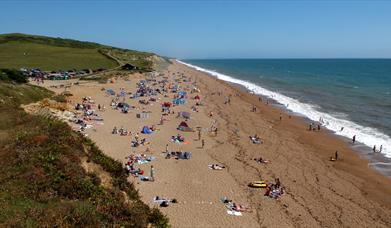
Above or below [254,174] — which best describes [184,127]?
above

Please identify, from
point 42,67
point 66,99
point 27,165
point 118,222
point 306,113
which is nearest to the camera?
point 118,222

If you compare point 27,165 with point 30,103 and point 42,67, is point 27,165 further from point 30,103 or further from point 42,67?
point 42,67

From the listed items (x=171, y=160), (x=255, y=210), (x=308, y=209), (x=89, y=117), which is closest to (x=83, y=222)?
(x=255, y=210)

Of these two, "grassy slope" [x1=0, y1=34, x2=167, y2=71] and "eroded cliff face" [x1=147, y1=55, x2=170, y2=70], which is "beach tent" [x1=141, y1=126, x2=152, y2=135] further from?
"eroded cliff face" [x1=147, y1=55, x2=170, y2=70]

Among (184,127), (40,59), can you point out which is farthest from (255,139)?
(40,59)

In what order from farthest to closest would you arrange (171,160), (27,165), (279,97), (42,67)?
(42,67)
(279,97)
(171,160)
(27,165)

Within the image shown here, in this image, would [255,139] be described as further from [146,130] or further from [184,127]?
[146,130]
